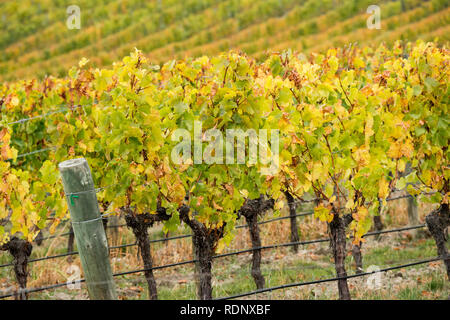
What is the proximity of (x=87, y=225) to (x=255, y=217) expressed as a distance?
2435mm

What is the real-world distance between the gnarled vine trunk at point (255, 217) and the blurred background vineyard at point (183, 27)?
47.0ft

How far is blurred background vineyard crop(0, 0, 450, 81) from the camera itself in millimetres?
20125

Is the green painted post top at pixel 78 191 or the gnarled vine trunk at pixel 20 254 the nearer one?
the green painted post top at pixel 78 191

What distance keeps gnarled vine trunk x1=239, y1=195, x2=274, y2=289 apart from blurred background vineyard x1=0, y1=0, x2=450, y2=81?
47.0ft

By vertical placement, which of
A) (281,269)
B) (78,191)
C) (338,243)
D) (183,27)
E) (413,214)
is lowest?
(281,269)

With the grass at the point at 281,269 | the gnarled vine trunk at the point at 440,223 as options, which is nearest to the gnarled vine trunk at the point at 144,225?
the grass at the point at 281,269

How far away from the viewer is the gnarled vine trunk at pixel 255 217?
4.78 metres

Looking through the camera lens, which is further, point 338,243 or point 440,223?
point 440,223

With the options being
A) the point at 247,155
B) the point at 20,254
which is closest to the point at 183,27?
the point at 20,254

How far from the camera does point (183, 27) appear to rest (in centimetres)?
2472

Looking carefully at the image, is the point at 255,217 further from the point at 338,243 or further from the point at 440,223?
the point at 440,223

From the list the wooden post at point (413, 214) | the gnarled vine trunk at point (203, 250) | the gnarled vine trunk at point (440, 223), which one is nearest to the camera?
the gnarled vine trunk at point (203, 250)

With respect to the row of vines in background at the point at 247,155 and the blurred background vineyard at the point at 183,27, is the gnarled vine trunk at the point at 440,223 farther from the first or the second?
the blurred background vineyard at the point at 183,27

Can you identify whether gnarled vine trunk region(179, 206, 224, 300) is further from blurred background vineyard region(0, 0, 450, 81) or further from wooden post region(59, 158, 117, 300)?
blurred background vineyard region(0, 0, 450, 81)
